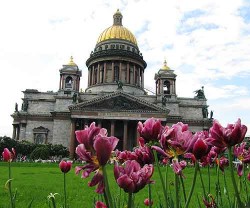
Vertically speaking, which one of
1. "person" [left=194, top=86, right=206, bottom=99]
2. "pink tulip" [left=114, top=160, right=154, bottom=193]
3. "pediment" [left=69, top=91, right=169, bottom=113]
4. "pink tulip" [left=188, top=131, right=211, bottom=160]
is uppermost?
"person" [left=194, top=86, right=206, bottom=99]

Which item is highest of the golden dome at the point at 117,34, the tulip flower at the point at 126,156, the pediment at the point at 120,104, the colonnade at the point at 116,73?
the golden dome at the point at 117,34

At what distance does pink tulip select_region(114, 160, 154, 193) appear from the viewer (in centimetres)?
175

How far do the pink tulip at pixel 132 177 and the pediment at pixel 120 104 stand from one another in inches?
1914

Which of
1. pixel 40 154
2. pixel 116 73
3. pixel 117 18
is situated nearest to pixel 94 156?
pixel 40 154

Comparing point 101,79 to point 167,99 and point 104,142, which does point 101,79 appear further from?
point 104,142

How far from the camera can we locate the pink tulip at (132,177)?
175cm

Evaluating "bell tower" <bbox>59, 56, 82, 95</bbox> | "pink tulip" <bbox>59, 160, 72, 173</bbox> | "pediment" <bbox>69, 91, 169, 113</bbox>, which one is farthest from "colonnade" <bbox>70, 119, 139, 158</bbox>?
"pink tulip" <bbox>59, 160, 72, 173</bbox>

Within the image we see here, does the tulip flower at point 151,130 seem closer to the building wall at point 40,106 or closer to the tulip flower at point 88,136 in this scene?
the tulip flower at point 88,136

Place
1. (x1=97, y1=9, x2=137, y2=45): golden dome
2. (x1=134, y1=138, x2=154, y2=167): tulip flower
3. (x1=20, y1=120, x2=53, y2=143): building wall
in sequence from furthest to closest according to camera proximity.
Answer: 1. (x1=97, y1=9, x2=137, y2=45): golden dome
2. (x1=20, y1=120, x2=53, y2=143): building wall
3. (x1=134, y1=138, x2=154, y2=167): tulip flower

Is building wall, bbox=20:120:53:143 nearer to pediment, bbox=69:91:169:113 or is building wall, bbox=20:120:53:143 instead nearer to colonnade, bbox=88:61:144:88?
pediment, bbox=69:91:169:113

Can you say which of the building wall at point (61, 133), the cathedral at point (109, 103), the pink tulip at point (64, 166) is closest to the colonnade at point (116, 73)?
the cathedral at point (109, 103)

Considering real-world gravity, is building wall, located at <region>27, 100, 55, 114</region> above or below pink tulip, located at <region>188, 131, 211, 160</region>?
above

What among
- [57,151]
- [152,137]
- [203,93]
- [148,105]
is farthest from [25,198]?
[203,93]

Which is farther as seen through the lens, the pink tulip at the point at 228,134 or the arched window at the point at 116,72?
the arched window at the point at 116,72
